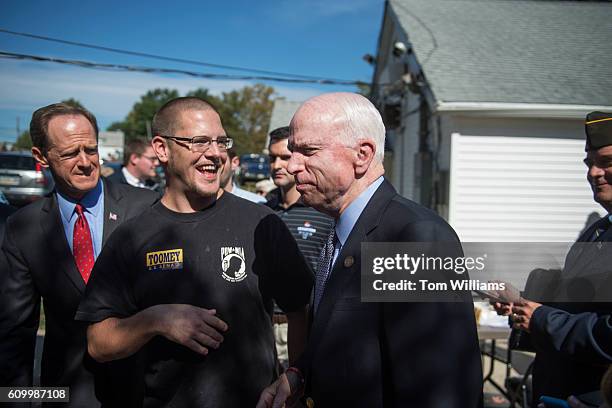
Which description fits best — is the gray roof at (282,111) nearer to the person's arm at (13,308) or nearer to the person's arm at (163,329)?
the person's arm at (13,308)

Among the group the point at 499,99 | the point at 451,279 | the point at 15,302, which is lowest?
the point at 15,302

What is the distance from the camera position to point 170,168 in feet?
7.68

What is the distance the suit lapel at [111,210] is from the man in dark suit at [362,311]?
4.13 feet

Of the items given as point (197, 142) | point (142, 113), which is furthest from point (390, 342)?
point (142, 113)

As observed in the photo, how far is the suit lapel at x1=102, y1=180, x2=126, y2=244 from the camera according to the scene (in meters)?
2.64

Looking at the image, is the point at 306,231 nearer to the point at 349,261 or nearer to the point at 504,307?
the point at 504,307

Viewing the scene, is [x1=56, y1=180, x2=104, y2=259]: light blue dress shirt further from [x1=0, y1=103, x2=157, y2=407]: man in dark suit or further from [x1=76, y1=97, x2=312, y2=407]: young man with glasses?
[x1=76, y1=97, x2=312, y2=407]: young man with glasses

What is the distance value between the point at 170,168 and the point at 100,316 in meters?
0.73

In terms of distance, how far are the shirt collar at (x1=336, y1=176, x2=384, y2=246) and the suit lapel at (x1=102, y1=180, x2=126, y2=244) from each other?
55.5 inches

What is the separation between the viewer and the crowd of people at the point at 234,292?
1.57 meters

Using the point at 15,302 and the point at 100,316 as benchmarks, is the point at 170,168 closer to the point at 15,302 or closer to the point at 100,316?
the point at 100,316

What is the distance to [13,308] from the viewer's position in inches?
96.7

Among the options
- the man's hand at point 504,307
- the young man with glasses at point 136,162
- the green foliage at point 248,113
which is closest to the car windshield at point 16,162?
the young man with glasses at point 136,162

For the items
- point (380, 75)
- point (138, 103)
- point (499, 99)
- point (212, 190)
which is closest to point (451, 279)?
point (212, 190)
